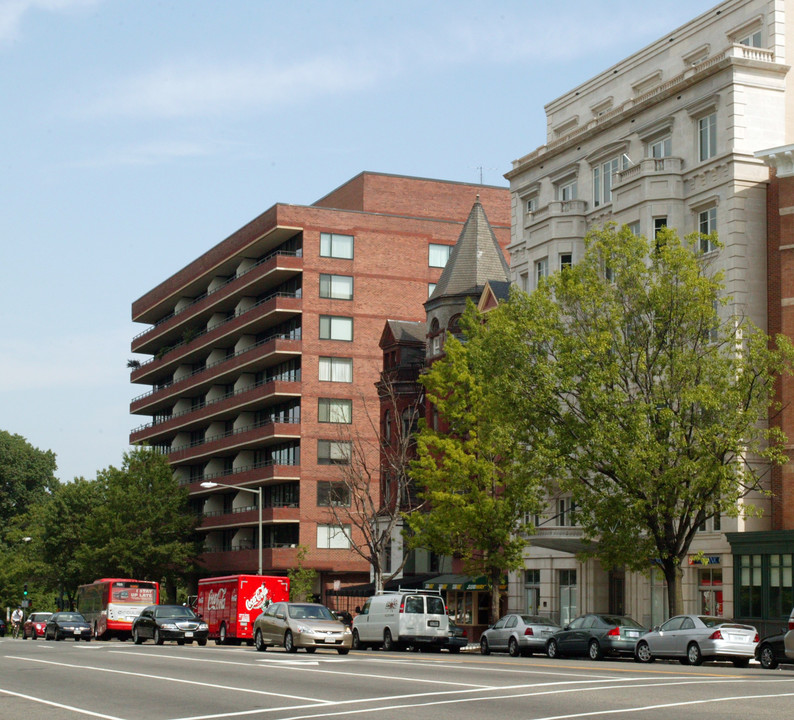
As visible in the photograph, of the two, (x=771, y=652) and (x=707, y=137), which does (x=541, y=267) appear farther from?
(x=771, y=652)

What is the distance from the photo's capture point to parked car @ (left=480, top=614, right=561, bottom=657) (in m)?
39.4

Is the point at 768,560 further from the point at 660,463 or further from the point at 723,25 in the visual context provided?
the point at 723,25

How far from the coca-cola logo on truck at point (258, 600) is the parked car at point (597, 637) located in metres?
15.1

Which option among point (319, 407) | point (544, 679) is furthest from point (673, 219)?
point (319, 407)

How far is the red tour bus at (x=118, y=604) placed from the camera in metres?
57.8

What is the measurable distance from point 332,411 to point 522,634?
39393 mm

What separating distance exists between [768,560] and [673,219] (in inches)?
510

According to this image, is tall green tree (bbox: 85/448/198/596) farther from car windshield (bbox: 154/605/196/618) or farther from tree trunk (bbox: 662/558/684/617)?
tree trunk (bbox: 662/558/684/617)

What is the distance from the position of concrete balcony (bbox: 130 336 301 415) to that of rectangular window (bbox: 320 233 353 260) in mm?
5981

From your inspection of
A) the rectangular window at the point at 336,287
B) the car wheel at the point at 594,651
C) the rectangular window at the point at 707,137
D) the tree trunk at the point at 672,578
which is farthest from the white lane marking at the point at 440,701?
the rectangular window at the point at 336,287

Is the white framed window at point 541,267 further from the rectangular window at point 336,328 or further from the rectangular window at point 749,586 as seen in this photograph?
the rectangular window at point 336,328

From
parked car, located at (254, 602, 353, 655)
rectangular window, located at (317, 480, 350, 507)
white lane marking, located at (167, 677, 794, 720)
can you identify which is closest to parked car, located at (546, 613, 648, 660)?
parked car, located at (254, 602, 353, 655)

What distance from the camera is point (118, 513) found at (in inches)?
3169

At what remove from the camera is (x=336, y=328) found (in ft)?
259
